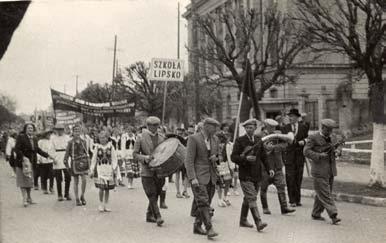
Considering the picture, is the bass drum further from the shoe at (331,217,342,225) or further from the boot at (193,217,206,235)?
the shoe at (331,217,342,225)

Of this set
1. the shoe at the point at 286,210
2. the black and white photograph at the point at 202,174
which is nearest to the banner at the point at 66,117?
the black and white photograph at the point at 202,174

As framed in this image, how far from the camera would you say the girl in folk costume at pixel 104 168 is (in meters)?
10.7

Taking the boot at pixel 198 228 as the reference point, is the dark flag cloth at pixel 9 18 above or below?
above

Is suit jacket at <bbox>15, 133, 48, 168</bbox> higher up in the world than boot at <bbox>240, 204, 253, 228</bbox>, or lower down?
higher up

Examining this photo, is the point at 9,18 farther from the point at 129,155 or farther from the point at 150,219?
the point at 129,155

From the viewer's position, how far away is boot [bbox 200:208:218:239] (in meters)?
7.89

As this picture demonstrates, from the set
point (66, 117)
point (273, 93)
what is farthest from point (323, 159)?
point (273, 93)

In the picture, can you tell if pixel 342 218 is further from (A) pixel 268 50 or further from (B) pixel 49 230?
(A) pixel 268 50

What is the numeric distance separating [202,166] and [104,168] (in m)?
3.08

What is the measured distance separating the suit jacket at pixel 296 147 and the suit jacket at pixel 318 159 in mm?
1899

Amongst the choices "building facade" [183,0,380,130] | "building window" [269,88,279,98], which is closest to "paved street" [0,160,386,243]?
"building facade" [183,0,380,130]

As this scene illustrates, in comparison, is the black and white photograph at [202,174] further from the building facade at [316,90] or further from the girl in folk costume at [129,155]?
the building facade at [316,90]

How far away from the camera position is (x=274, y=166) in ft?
34.4

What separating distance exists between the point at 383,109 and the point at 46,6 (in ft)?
25.4
